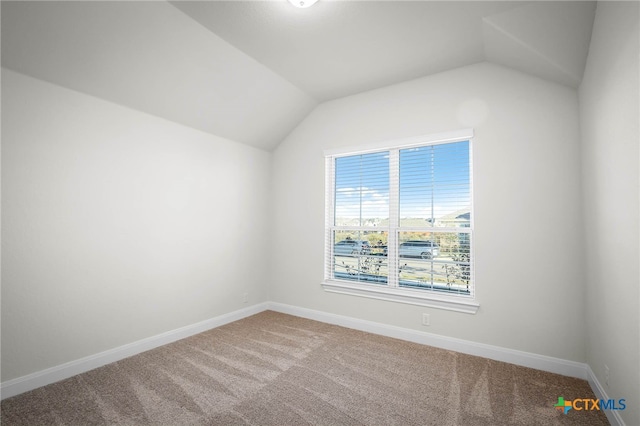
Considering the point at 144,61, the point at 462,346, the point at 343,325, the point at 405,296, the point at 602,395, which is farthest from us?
the point at 343,325

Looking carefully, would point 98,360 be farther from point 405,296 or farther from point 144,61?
point 405,296

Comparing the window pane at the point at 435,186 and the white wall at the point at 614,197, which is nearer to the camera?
the white wall at the point at 614,197

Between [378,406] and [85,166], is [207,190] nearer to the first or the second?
[85,166]

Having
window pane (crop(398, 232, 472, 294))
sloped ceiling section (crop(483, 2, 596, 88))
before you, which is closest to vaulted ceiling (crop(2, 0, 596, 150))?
sloped ceiling section (crop(483, 2, 596, 88))

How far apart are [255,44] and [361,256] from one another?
265 centimetres

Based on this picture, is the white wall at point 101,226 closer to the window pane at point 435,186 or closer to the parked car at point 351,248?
the parked car at point 351,248

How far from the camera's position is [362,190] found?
3.86 m

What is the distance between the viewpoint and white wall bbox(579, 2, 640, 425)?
1.61m

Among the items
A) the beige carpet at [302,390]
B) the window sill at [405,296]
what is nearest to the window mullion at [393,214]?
the window sill at [405,296]

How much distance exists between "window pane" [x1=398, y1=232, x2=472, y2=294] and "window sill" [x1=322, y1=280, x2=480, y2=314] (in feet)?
0.35

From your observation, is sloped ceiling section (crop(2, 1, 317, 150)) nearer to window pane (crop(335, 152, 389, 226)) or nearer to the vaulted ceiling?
the vaulted ceiling

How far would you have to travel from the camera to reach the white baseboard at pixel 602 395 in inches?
71.2

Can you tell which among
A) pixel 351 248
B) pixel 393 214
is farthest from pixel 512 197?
pixel 351 248

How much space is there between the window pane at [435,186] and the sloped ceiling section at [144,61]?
1758 millimetres
